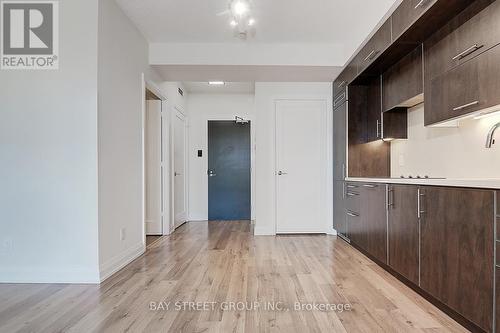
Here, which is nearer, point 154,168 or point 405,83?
point 405,83

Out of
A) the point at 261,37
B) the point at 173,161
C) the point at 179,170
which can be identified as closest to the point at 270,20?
the point at 261,37

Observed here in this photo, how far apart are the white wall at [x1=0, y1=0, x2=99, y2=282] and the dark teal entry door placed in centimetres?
369

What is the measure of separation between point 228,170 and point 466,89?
15.2 feet

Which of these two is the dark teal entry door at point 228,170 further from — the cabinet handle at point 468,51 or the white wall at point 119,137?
the cabinet handle at point 468,51

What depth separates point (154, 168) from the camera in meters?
4.51

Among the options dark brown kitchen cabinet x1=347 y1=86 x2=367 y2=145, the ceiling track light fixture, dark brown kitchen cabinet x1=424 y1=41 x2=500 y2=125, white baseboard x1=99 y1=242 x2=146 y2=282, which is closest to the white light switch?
dark brown kitchen cabinet x1=347 y1=86 x2=367 y2=145

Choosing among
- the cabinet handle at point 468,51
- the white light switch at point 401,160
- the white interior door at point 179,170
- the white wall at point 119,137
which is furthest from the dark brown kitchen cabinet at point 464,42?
the white interior door at point 179,170

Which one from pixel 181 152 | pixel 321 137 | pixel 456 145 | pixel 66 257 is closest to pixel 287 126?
pixel 321 137

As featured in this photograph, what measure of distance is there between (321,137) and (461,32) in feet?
8.89

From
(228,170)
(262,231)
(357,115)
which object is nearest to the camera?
(357,115)

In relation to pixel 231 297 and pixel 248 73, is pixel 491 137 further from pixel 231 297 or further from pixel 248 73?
pixel 248 73

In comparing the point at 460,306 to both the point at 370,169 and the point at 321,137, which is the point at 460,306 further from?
the point at 321,137

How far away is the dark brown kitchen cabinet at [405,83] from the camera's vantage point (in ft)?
8.73

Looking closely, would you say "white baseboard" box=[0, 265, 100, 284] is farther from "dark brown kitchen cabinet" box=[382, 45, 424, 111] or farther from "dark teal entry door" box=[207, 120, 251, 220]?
"dark teal entry door" box=[207, 120, 251, 220]
